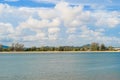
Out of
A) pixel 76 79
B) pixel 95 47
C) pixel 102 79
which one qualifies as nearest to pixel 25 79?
pixel 76 79

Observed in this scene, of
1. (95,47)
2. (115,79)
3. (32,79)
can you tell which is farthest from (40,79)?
(95,47)

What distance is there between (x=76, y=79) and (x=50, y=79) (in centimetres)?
300

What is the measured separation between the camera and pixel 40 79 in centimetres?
3584

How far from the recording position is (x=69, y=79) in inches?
1404

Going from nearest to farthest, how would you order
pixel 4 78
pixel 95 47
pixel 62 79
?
pixel 62 79
pixel 4 78
pixel 95 47

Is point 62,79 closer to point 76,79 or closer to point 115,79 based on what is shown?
point 76,79

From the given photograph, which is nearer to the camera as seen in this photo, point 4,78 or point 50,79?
point 50,79

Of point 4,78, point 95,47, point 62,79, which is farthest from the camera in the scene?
point 95,47

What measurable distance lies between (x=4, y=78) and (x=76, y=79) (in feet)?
29.8

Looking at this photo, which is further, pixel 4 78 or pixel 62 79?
pixel 4 78

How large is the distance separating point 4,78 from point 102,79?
39.4 feet

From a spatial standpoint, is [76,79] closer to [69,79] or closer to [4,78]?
[69,79]

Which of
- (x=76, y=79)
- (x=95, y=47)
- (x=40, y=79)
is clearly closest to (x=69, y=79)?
(x=76, y=79)

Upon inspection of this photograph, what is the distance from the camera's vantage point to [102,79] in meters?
35.8
